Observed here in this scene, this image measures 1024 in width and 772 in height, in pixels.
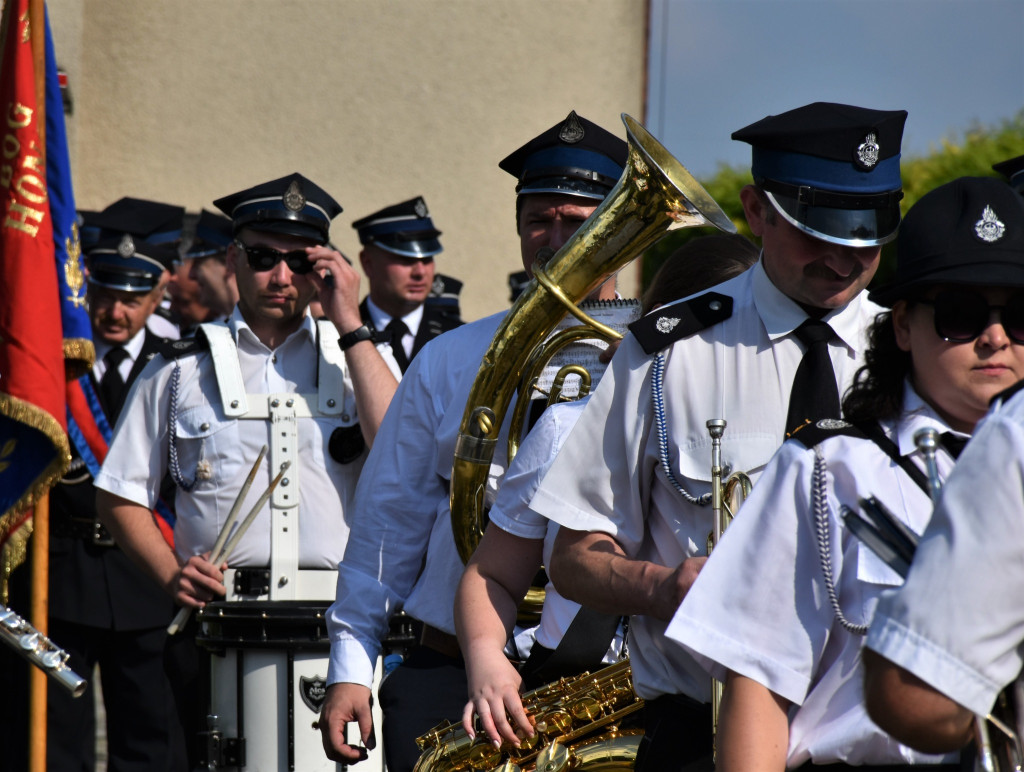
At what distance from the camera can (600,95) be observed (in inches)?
545

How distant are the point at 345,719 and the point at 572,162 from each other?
1671mm

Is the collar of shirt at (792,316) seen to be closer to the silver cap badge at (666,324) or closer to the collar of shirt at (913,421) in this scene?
the silver cap badge at (666,324)

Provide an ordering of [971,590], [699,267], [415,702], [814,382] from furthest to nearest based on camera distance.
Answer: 1. [415,702]
2. [699,267]
3. [814,382]
4. [971,590]

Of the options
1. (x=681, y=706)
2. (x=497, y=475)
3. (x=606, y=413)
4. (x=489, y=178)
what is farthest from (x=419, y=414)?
(x=489, y=178)

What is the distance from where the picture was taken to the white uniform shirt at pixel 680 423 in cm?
302

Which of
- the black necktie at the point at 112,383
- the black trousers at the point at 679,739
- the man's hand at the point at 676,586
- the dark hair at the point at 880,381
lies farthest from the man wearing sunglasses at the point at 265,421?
the dark hair at the point at 880,381

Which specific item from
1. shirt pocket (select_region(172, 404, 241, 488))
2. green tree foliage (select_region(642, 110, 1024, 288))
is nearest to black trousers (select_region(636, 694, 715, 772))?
shirt pocket (select_region(172, 404, 241, 488))

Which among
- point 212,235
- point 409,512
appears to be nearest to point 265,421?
point 409,512

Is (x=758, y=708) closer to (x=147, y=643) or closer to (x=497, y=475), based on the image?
(x=497, y=475)

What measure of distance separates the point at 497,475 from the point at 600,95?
10240mm

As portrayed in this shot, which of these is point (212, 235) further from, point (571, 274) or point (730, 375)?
point (730, 375)

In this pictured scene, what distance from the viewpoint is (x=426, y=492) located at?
427 cm

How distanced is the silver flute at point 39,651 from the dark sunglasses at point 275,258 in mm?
1935

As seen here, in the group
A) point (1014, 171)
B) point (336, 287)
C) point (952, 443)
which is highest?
point (1014, 171)
